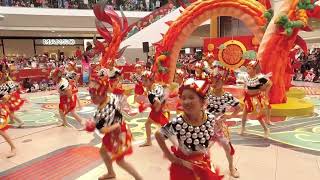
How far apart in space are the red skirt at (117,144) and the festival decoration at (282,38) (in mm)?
4583

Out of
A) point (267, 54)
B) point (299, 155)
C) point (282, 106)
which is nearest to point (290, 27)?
point (267, 54)

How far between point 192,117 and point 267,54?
5.24m

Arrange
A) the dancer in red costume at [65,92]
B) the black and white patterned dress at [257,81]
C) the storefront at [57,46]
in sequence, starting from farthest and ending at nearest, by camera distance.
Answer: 1. the storefront at [57,46]
2. the dancer in red costume at [65,92]
3. the black and white patterned dress at [257,81]

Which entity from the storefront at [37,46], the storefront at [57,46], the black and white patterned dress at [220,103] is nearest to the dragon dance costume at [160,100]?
the black and white patterned dress at [220,103]

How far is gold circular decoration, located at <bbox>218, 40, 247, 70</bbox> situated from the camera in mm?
12499

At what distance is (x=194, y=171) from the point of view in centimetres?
225

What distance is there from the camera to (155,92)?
14.5 ft

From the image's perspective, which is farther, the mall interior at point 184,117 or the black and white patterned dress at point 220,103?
the black and white patterned dress at point 220,103

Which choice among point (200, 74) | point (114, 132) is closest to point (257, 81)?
point (200, 74)

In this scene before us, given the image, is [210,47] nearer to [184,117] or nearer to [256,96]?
[256,96]

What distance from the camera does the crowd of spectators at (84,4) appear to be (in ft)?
58.8

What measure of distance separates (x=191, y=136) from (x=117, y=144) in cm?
130

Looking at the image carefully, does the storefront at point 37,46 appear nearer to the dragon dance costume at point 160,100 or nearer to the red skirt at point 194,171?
the dragon dance costume at point 160,100

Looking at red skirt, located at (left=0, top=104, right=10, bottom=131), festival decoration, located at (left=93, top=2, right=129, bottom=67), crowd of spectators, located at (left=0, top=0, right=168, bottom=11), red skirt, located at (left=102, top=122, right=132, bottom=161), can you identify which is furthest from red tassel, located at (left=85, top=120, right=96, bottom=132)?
crowd of spectators, located at (left=0, top=0, right=168, bottom=11)
